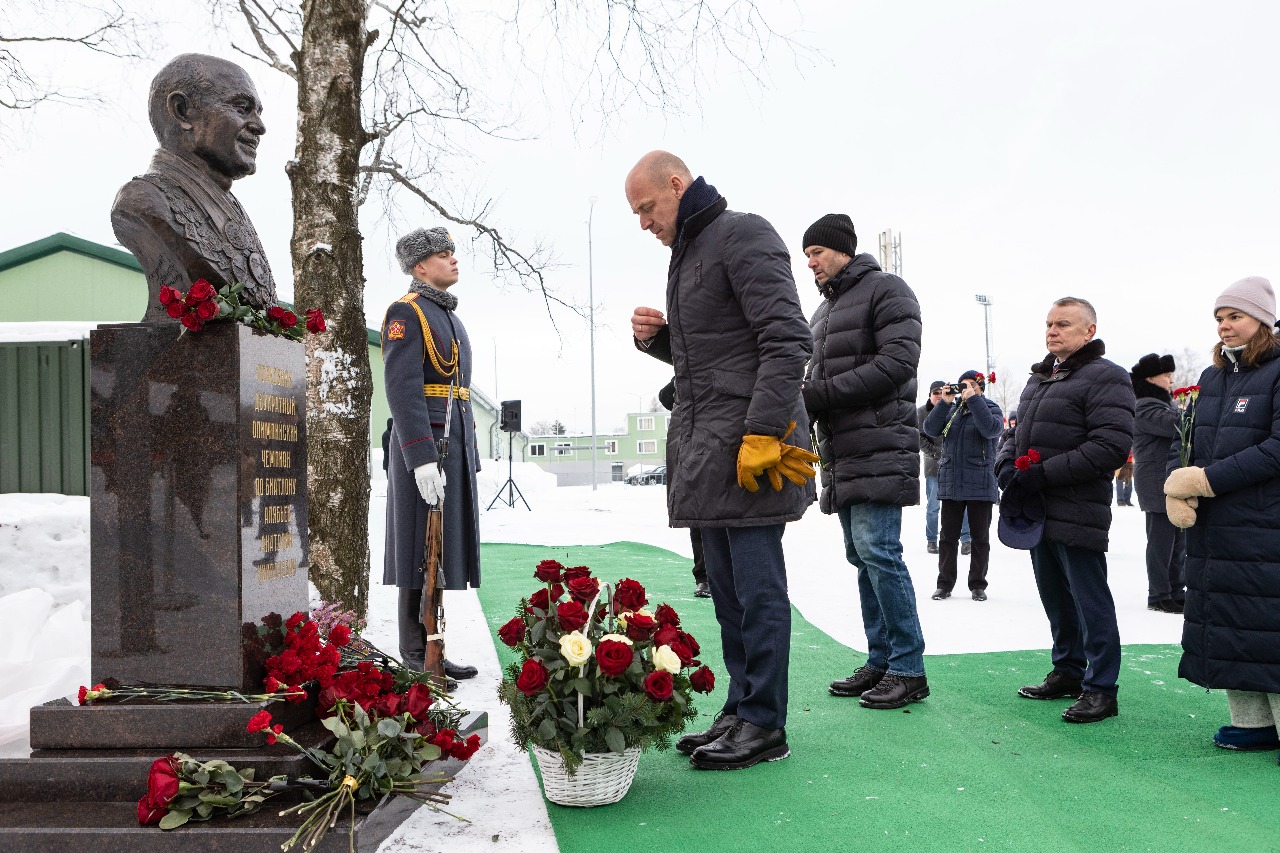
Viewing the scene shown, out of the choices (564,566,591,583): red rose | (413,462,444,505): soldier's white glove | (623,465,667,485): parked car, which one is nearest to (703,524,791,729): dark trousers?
(564,566,591,583): red rose

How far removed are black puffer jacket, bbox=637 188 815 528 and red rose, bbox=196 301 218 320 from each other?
157 centimetres

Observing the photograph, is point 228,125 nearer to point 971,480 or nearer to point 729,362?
point 729,362

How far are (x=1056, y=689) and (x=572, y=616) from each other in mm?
2590

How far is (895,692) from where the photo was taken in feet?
14.3

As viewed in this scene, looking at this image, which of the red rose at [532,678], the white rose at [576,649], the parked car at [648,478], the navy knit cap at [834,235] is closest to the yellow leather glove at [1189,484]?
the navy knit cap at [834,235]

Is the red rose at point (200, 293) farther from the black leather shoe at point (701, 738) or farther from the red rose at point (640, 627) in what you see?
the black leather shoe at point (701, 738)

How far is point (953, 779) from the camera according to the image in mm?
3369

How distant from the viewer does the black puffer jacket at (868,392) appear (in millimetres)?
4336

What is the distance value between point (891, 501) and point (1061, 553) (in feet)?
2.79

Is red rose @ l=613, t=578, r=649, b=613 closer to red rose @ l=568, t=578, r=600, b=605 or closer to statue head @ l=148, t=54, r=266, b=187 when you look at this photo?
red rose @ l=568, t=578, r=600, b=605

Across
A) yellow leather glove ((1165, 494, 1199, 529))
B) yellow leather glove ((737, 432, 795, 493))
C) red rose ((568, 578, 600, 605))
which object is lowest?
red rose ((568, 578, 600, 605))

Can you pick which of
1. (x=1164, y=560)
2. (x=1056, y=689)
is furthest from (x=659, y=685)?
(x=1164, y=560)

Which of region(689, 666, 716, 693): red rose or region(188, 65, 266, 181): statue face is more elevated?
region(188, 65, 266, 181): statue face

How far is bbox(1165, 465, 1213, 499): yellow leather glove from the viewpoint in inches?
148
